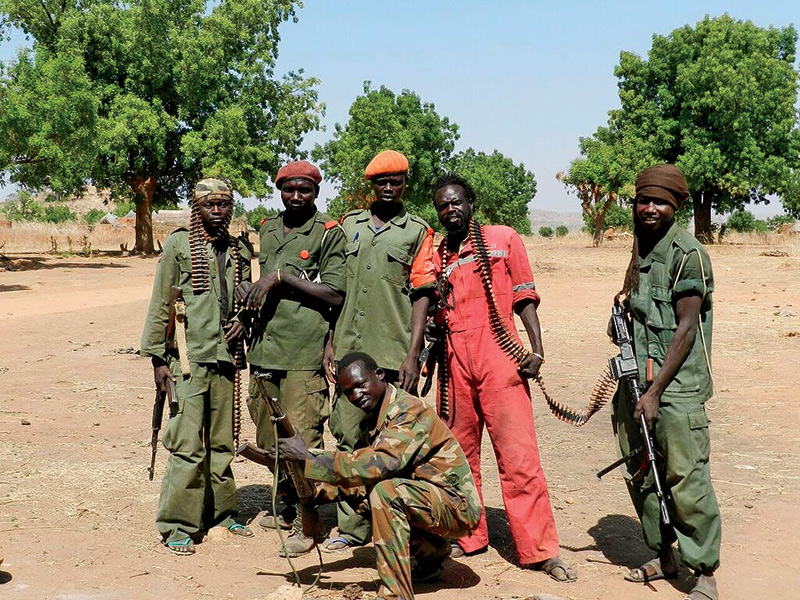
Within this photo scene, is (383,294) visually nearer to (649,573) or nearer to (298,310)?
(298,310)

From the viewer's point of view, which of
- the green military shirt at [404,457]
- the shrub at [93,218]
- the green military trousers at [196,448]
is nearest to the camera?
the green military shirt at [404,457]

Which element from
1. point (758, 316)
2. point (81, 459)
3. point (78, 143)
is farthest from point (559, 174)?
point (81, 459)

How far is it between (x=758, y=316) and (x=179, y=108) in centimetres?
2639

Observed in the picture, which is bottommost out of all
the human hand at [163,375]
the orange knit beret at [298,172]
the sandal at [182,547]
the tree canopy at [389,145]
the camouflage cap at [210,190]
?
the sandal at [182,547]

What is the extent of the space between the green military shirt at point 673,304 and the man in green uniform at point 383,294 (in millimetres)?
1201

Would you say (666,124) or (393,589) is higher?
(666,124)

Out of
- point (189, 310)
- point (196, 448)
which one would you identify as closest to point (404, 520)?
point (196, 448)

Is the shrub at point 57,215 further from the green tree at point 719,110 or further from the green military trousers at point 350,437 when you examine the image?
the green military trousers at point 350,437

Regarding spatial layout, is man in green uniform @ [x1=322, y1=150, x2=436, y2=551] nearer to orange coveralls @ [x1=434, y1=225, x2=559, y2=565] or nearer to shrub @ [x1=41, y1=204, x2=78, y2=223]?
orange coveralls @ [x1=434, y1=225, x2=559, y2=565]

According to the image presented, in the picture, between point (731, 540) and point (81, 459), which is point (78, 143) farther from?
point (731, 540)

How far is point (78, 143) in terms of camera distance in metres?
27.7

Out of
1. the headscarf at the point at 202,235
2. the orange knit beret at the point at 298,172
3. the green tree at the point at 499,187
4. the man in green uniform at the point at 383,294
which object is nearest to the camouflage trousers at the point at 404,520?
the man in green uniform at the point at 383,294

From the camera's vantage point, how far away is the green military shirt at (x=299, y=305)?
5.46m

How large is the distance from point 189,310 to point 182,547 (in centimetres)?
137
